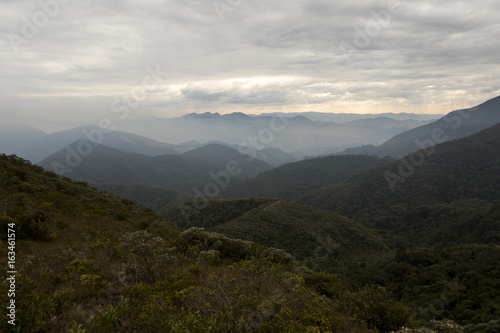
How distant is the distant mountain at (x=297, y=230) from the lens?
52594 mm

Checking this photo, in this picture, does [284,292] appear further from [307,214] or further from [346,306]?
[307,214]

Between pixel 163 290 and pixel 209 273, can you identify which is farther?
pixel 209 273

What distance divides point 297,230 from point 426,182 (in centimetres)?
11486

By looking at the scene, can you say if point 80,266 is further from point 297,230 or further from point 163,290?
point 297,230

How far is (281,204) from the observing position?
7056 cm

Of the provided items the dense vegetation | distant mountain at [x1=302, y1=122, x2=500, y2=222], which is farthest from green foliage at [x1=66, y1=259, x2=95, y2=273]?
distant mountain at [x1=302, y1=122, x2=500, y2=222]

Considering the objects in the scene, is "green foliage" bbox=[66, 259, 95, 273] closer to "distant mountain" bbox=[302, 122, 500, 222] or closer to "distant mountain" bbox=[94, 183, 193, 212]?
"distant mountain" bbox=[302, 122, 500, 222]

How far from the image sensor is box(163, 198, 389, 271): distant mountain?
5259 centimetres

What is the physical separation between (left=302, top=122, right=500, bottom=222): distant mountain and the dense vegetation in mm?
116672

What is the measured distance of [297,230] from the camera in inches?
2280

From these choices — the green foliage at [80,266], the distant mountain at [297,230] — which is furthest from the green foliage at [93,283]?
the distant mountain at [297,230]

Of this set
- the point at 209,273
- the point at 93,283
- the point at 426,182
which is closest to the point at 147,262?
the point at 93,283

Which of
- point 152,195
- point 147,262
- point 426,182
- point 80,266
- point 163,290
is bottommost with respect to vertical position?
point 152,195

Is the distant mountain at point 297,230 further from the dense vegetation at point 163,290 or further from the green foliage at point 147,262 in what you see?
the green foliage at point 147,262
